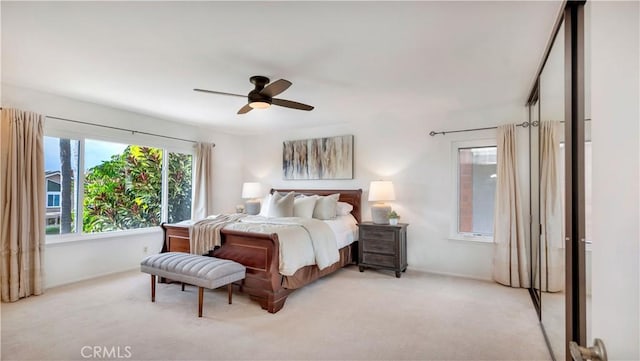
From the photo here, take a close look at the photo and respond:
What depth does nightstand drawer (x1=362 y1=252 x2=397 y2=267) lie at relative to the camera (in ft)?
14.4

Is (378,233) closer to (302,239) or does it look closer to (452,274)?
(452,274)

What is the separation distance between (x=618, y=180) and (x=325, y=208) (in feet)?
13.8

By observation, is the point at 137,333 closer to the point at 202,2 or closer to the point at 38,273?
the point at 38,273

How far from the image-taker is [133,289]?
3703 millimetres

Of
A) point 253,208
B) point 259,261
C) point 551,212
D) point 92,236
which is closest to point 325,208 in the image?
point 253,208

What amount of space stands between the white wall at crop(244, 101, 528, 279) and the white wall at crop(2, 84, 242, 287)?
309 centimetres

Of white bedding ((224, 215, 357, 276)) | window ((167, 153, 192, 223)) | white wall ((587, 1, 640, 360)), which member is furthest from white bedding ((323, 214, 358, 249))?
white wall ((587, 1, 640, 360))

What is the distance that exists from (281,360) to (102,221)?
3735mm

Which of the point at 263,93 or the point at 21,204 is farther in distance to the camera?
the point at 21,204

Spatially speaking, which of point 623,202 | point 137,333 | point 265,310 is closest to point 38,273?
point 137,333

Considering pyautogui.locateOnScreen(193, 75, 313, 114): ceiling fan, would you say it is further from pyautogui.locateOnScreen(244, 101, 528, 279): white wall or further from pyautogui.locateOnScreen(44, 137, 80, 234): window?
pyautogui.locateOnScreen(44, 137, 80, 234): window

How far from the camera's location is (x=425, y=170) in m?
4.73

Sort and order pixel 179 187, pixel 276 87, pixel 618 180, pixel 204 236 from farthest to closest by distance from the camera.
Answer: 1. pixel 179 187
2. pixel 204 236
3. pixel 276 87
4. pixel 618 180

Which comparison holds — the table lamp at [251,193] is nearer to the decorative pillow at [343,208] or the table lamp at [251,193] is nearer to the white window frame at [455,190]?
the decorative pillow at [343,208]
